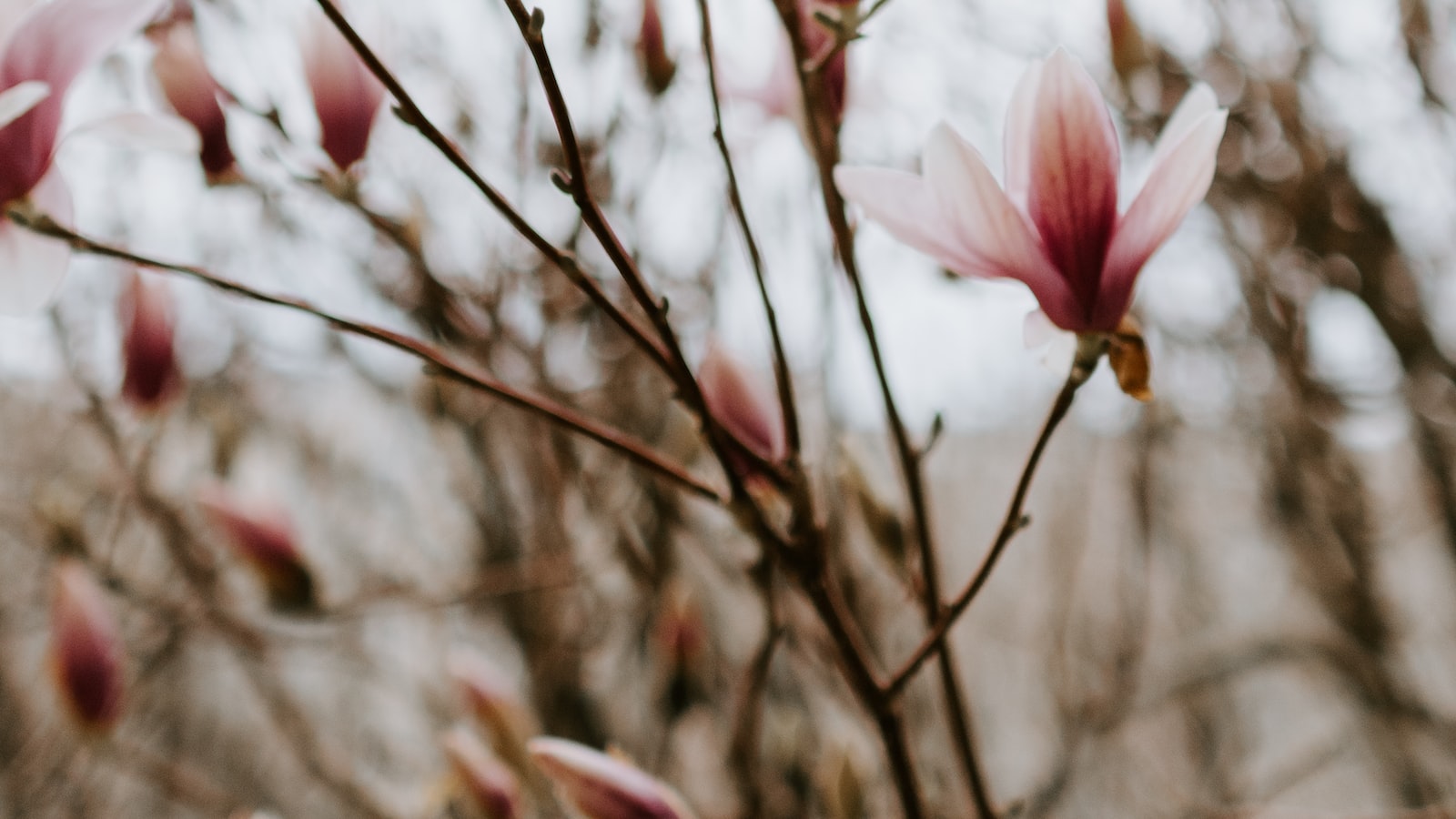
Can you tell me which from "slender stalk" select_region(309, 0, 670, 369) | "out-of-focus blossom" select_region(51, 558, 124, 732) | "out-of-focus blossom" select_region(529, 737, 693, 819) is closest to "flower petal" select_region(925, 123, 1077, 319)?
"slender stalk" select_region(309, 0, 670, 369)

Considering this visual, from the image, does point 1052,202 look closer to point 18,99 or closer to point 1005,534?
point 1005,534

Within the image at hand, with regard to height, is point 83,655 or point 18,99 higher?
point 18,99

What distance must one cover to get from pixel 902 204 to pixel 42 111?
279mm

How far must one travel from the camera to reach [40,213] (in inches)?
12.6

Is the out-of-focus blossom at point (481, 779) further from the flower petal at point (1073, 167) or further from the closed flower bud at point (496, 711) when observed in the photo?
the flower petal at point (1073, 167)

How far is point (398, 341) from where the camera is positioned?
1.04 ft

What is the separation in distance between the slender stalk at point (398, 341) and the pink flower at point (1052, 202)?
0.11m

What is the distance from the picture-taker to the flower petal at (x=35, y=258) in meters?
0.33

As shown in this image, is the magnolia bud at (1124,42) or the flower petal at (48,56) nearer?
the flower petal at (48,56)

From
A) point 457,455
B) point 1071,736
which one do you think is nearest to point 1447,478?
point 1071,736

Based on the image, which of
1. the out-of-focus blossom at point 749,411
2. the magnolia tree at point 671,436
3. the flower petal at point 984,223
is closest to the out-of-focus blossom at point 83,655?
the magnolia tree at point 671,436

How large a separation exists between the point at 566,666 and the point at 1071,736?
1.61 feet

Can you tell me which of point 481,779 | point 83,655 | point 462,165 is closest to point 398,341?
point 462,165

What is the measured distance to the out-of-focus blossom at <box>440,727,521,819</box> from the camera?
500 millimetres
